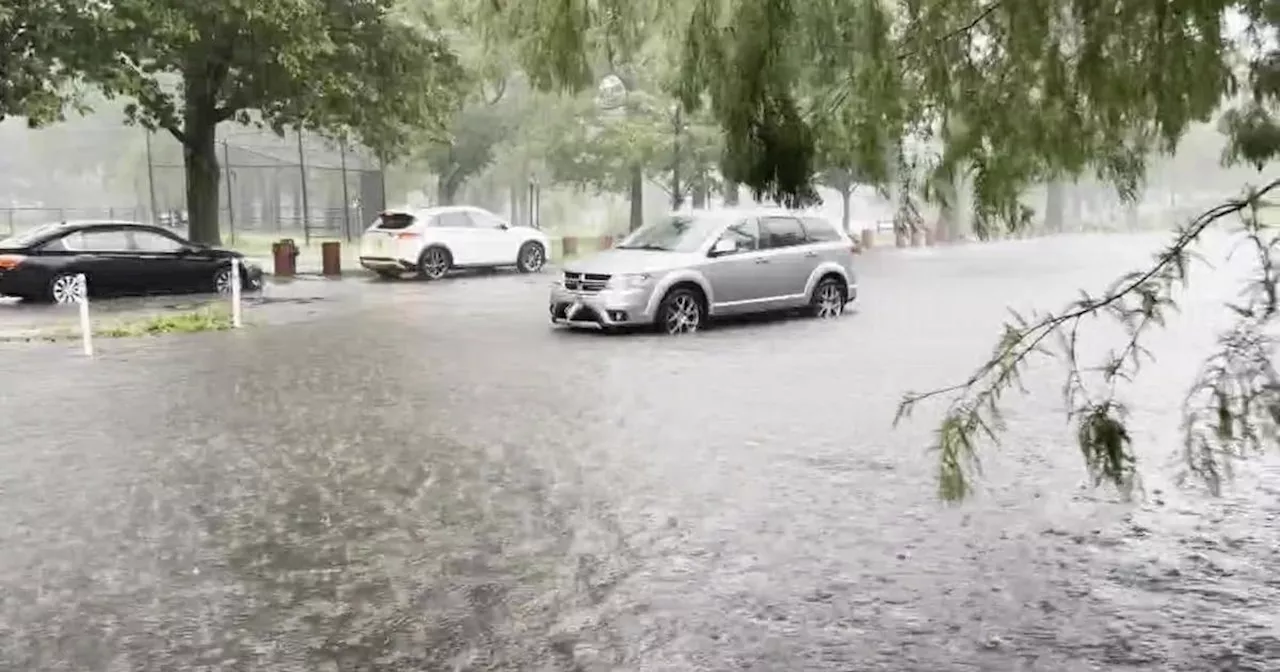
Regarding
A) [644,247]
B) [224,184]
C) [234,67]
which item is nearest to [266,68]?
[234,67]

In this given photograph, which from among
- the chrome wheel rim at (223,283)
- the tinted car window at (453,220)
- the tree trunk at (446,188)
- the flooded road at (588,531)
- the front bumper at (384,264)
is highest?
the tree trunk at (446,188)

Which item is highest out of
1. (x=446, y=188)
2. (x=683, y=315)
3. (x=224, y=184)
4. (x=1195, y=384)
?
(x=224, y=184)

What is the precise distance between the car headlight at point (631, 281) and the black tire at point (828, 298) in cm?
304

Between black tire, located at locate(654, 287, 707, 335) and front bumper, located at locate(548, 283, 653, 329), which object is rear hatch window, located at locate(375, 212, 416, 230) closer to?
front bumper, located at locate(548, 283, 653, 329)

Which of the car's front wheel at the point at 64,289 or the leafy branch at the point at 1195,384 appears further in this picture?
the car's front wheel at the point at 64,289

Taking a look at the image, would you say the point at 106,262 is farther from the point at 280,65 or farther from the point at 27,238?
the point at 280,65

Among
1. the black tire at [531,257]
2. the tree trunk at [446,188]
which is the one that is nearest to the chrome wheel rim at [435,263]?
the black tire at [531,257]

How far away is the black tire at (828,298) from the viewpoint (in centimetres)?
1864

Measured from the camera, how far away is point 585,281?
55.3 feet

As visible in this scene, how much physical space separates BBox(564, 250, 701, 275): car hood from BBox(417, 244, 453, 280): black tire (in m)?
10.5

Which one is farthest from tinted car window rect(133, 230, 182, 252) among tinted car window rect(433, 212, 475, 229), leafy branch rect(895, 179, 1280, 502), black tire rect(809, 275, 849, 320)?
leafy branch rect(895, 179, 1280, 502)

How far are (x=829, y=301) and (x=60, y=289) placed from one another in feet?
39.2

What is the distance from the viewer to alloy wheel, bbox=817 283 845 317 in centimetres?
1870

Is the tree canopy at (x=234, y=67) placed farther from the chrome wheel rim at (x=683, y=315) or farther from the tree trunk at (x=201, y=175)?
the chrome wheel rim at (x=683, y=315)
